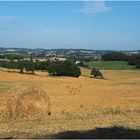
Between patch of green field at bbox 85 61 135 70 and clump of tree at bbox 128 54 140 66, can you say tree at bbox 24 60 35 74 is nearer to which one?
patch of green field at bbox 85 61 135 70

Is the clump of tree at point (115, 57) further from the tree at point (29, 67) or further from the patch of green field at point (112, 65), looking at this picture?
the tree at point (29, 67)

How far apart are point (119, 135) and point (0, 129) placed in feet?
11.3

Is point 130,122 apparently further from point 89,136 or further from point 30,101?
point 30,101

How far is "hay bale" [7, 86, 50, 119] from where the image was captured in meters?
16.5

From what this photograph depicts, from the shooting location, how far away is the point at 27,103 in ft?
56.7

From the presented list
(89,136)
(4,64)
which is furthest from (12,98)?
(4,64)

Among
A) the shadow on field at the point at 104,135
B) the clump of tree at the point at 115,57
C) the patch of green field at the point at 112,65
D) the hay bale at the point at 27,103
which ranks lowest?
the patch of green field at the point at 112,65

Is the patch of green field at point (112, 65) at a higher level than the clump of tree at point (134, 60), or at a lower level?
lower

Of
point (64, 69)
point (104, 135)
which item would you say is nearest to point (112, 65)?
point (64, 69)

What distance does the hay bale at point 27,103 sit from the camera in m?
16.5

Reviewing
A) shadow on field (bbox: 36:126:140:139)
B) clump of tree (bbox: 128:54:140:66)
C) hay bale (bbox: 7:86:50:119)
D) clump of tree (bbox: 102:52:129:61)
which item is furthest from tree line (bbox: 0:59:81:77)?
shadow on field (bbox: 36:126:140:139)

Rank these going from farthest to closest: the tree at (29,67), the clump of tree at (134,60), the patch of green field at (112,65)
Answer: the patch of green field at (112,65)
the clump of tree at (134,60)
the tree at (29,67)

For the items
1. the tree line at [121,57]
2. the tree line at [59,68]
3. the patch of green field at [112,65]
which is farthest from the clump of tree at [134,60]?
the tree line at [59,68]

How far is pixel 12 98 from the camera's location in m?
17.0
